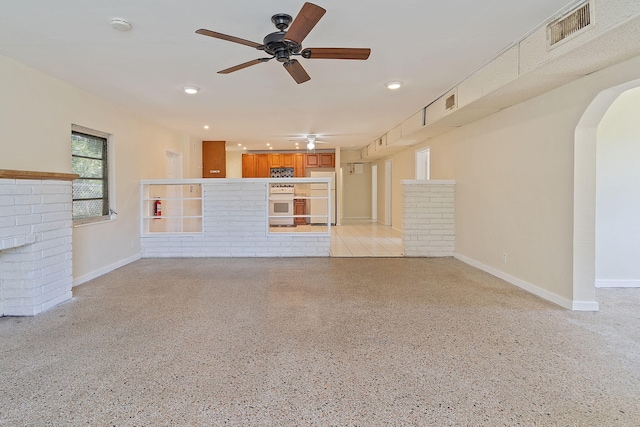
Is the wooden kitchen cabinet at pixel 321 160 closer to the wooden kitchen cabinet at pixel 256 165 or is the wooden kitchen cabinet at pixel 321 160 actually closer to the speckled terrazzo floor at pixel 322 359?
the wooden kitchen cabinet at pixel 256 165

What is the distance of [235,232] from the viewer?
5828mm

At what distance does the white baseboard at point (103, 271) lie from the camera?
407 cm

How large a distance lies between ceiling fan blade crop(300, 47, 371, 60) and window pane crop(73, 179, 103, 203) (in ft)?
11.4

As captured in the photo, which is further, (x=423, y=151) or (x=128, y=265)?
(x=423, y=151)

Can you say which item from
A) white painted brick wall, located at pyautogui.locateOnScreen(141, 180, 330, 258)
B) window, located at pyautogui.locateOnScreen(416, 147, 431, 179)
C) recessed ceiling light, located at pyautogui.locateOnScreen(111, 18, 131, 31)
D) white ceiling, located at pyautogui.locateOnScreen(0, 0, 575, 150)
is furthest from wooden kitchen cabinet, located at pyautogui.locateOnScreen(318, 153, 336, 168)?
recessed ceiling light, located at pyautogui.locateOnScreen(111, 18, 131, 31)

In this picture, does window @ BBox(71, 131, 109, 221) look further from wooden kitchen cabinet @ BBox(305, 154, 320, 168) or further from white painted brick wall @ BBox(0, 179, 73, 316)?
wooden kitchen cabinet @ BBox(305, 154, 320, 168)

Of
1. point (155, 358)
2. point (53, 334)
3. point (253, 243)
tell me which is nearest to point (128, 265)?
point (253, 243)

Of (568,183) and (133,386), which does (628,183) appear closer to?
(568,183)

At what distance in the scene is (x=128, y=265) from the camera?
5133 mm

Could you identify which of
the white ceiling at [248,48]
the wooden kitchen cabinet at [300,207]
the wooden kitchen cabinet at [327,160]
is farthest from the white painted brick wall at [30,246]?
the wooden kitchen cabinet at [327,160]

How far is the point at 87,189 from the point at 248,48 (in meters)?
3.00

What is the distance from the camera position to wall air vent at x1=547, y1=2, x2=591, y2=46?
2.25 m

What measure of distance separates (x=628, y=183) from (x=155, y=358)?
4998 millimetres

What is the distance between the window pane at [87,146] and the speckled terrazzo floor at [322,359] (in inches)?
70.5
